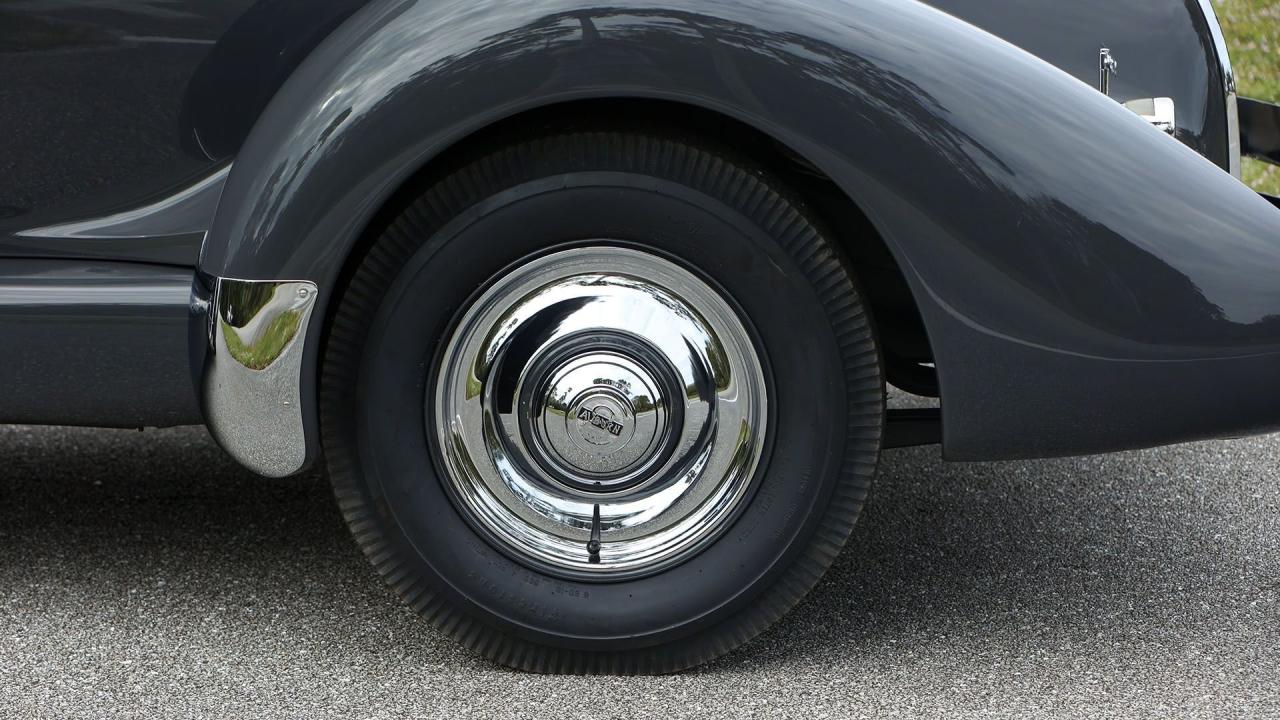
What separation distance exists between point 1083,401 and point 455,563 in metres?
0.93

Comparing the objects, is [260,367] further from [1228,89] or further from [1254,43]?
[1254,43]

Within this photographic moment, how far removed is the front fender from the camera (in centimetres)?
173

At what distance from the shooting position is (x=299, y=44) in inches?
77.8

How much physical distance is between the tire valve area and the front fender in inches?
18.0

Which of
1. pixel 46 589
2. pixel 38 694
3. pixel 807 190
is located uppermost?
pixel 807 190

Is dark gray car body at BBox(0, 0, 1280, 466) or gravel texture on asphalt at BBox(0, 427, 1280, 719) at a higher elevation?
dark gray car body at BBox(0, 0, 1280, 466)

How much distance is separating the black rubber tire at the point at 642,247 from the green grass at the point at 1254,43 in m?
5.29

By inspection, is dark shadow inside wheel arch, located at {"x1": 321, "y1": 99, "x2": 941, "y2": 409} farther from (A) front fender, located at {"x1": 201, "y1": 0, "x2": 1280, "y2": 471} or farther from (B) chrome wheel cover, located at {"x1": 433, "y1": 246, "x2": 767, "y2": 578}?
(B) chrome wheel cover, located at {"x1": 433, "y1": 246, "x2": 767, "y2": 578}

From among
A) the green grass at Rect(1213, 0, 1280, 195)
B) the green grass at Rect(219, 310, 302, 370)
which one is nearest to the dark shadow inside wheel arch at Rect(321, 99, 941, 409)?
the green grass at Rect(219, 310, 302, 370)

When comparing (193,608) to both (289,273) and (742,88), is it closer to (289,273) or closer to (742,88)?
(289,273)

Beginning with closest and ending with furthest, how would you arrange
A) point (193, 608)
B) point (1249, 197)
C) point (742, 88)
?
point (742, 88), point (1249, 197), point (193, 608)

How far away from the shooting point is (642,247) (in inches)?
73.1

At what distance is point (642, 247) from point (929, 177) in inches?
16.3

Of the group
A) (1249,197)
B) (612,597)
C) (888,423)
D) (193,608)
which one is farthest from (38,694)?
(1249,197)
